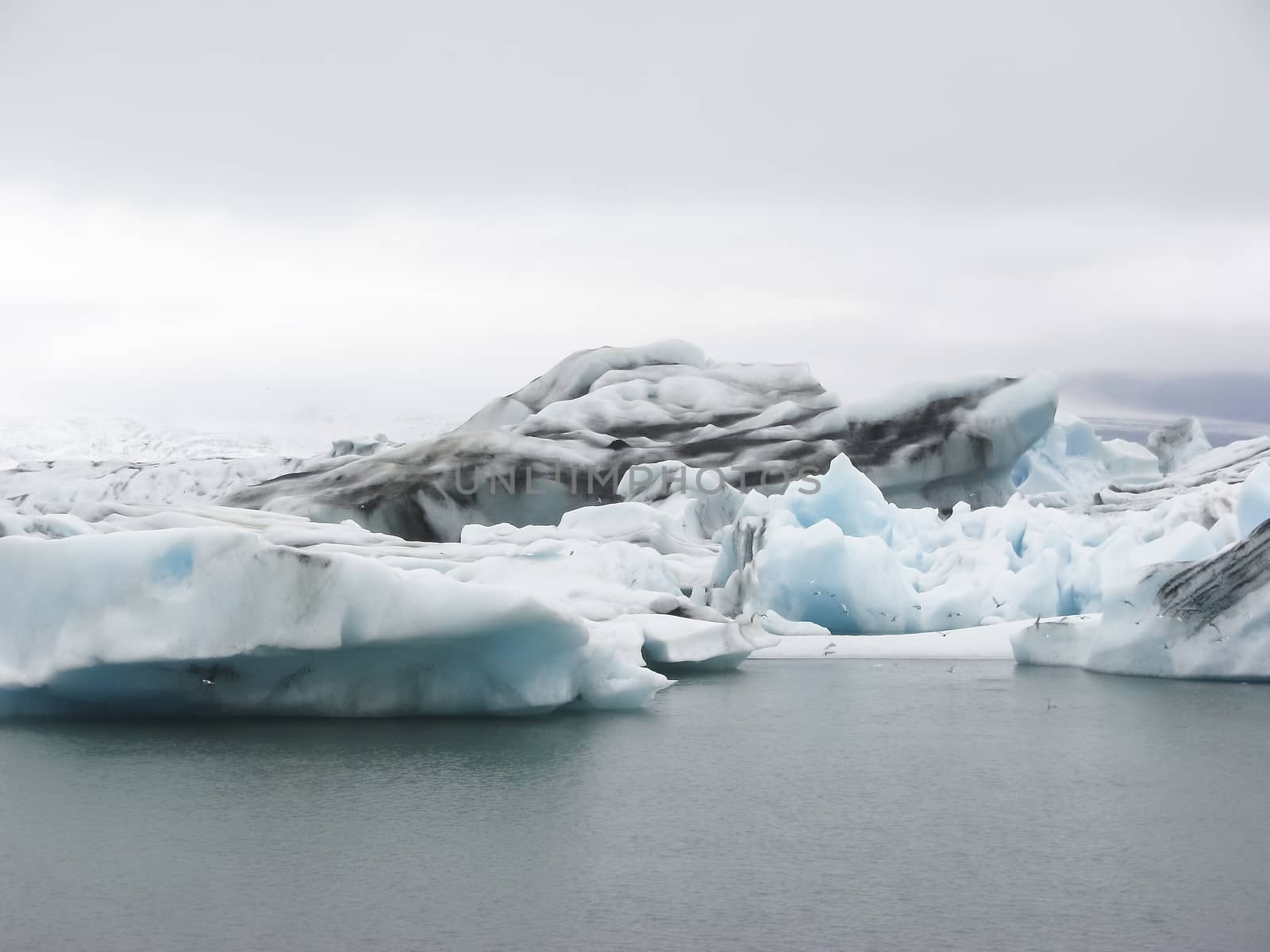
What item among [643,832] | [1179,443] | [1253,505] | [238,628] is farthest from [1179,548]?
[1179,443]

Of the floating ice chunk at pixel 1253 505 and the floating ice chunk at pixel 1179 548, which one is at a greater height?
the floating ice chunk at pixel 1253 505

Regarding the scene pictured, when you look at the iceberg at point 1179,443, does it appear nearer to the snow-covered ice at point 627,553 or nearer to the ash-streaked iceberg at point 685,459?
the snow-covered ice at point 627,553

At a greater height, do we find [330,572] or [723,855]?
[330,572]

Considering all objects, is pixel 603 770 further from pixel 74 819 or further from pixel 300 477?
pixel 300 477

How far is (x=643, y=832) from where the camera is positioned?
6.91m

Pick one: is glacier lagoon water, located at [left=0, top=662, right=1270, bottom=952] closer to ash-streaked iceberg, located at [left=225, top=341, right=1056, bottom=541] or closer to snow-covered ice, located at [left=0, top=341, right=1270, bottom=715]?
snow-covered ice, located at [left=0, top=341, right=1270, bottom=715]

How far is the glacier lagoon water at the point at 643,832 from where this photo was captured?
17.6 ft

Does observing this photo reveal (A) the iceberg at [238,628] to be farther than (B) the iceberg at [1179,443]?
No

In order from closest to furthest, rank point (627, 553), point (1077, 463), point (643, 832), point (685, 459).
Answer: point (643, 832) < point (627, 553) < point (685, 459) < point (1077, 463)

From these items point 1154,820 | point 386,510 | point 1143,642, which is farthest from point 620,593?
point 386,510

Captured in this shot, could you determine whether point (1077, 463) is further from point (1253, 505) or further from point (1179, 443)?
point (1253, 505)

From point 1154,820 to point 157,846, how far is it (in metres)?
4.99

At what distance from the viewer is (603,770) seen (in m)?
8.34

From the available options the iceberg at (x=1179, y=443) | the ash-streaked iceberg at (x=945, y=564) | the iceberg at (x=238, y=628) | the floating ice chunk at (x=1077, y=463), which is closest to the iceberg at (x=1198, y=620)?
the ash-streaked iceberg at (x=945, y=564)
